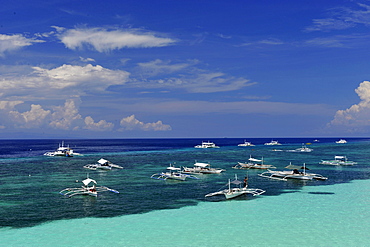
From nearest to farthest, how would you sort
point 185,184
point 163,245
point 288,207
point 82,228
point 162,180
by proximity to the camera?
point 163,245
point 82,228
point 288,207
point 185,184
point 162,180

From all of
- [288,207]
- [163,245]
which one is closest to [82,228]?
[163,245]

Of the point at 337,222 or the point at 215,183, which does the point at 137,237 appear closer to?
the point at 337,222

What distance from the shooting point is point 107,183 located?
76.2 m

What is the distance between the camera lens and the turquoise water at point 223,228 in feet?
117

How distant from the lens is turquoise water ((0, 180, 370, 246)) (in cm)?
3572

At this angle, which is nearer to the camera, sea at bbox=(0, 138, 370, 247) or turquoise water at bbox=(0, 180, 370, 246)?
turquoise water at bbox=(0, 180, 370, 246)

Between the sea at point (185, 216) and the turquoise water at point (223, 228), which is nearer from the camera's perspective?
the turquoise water at point (223, 228)

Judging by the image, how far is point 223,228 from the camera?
3994cm

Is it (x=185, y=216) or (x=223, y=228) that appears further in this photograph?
(x=185, y=216)

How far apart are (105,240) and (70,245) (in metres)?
3.67

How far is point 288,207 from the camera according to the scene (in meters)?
50.2

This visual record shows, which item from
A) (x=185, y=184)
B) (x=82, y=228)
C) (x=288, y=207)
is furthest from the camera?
(x=185, y=184)

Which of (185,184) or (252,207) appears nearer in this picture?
(252,207)

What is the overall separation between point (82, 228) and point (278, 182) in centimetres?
4992
